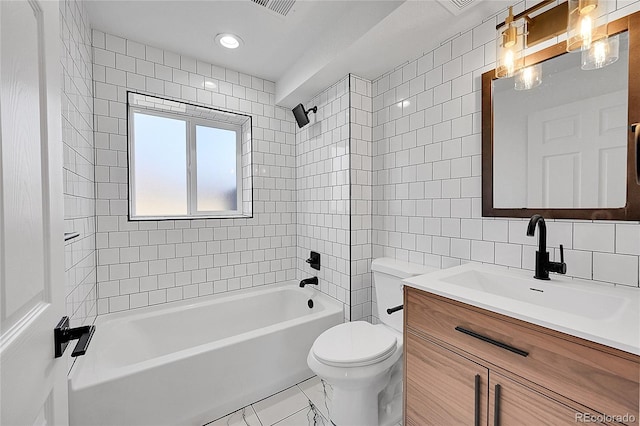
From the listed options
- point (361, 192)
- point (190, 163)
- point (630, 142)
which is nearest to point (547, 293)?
point (630, 142)

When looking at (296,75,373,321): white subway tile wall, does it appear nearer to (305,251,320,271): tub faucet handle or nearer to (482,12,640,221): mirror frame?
(305,251,320,271): tub faucet handle

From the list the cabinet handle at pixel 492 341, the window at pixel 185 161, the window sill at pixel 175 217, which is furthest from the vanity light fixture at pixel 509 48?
the window sill at pixel 175 217

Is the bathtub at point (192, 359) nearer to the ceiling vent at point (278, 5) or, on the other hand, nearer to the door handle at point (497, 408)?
the door handle at point (497, 408)

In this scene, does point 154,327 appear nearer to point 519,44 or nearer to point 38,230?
point 38,230

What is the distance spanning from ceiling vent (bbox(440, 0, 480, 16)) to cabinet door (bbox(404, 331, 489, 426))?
5.38 feet

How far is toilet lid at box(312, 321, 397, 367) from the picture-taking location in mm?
1374

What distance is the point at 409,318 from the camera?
4.09 feet

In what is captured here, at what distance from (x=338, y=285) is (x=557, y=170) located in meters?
1.57

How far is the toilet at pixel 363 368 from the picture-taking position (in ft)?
4.52

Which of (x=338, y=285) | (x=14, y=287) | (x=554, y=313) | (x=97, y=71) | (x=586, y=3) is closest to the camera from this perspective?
(x=14, y=287)

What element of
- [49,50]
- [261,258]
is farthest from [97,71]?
[261,258]

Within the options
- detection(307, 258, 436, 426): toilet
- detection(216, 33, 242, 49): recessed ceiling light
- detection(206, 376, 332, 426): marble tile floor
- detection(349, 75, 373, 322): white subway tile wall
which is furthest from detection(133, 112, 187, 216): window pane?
detection(307, 258, 436, 426): toilet

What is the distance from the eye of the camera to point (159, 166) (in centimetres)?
239

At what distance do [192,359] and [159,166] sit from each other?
5.43 ft
